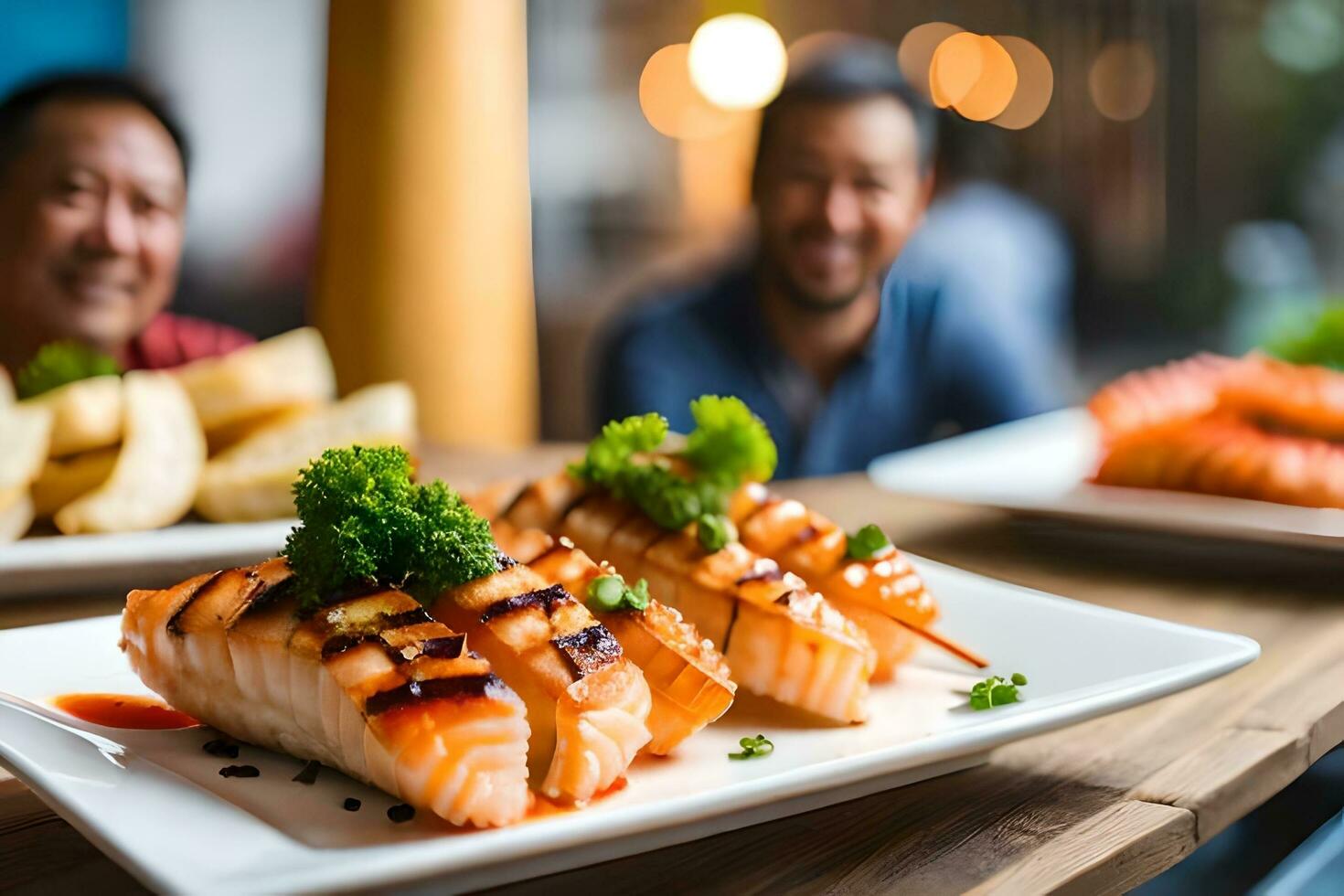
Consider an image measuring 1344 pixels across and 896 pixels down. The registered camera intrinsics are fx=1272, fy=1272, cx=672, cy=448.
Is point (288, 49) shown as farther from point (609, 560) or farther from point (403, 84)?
point (609, 560)

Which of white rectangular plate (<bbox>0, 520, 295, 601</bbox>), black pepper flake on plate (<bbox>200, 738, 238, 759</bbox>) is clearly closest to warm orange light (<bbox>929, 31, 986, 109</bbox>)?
white rectangular plate (<bbox>0, 520, 295, 601</bbox>)

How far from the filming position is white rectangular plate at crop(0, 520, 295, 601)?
5.49 feet

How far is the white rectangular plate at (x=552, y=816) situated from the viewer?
792mm

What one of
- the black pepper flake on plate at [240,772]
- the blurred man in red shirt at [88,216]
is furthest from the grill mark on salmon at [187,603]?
the blurred man in red shirt at [88,216]

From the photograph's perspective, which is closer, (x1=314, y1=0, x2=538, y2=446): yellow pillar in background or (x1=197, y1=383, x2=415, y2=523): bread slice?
(x1=197, y1=383, x2=415, y2=523): bread slice

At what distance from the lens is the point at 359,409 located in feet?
7.48

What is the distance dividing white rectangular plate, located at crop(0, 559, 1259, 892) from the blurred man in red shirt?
266 centimetres

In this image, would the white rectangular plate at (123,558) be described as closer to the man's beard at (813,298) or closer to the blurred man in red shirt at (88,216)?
the blurred man in red shirt at (88,216)

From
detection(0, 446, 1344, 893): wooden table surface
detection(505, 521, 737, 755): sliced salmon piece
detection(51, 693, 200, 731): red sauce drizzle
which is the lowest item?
detection(0, 446, 1344, 893): wooden table surface

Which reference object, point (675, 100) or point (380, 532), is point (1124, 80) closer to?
point (675, 100)

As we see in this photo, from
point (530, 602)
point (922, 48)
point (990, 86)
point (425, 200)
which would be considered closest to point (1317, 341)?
point (530, 602)

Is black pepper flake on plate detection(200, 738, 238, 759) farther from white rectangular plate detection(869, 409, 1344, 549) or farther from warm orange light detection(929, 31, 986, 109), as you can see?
warm orange light detection(929, 31, 986, 109)

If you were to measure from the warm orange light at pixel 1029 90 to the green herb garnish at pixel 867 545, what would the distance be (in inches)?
312

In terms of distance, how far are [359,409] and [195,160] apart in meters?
2.60
